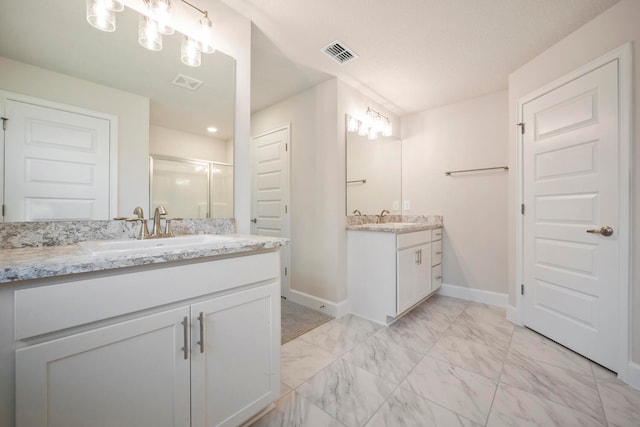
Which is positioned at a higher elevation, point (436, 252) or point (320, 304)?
point (436, 252)

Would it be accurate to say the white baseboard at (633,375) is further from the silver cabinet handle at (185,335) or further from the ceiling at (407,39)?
the silver cabinet handle at (185,335)

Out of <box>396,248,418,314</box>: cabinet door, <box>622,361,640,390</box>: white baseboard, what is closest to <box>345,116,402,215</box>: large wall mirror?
<box>396,248,418,314</box>: cabinet door

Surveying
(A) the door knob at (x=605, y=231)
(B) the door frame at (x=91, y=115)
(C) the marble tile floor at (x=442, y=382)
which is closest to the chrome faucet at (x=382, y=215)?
(C) the marble tile floor at (x=442, y=382)

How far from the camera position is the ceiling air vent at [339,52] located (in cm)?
202

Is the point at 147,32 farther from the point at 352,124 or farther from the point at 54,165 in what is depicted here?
the point at 352,124

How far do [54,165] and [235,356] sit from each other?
1.13m

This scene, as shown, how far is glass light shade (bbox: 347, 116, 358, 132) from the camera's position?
264cm

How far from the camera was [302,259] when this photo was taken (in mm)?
2822

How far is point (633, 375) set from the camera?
1479mm

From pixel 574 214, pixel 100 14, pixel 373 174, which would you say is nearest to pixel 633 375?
pixel 574 214

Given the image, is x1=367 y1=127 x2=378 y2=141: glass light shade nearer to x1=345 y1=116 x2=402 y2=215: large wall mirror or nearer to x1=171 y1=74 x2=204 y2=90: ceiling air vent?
x1=345 y1=116 x2=402 y2=215: large wall mirror

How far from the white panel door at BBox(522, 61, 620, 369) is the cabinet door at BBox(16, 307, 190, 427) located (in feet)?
8.10

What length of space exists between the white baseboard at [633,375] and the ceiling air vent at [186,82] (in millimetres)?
3057

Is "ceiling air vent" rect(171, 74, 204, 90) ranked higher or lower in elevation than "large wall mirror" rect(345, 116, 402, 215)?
higher
